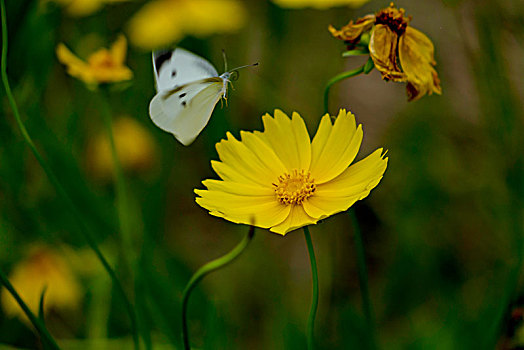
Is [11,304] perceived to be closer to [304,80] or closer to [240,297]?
[240,297]

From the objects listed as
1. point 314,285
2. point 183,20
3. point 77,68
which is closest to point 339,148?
point 314,285

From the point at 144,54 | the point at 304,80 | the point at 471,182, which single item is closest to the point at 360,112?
the point at 304,80

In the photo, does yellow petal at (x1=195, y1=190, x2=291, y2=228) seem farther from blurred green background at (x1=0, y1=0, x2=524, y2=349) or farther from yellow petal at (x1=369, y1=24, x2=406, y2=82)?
blurred green background at (x1=0, y1=0, x2=524, y2=349)

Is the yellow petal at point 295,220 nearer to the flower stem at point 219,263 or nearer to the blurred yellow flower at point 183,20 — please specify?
the flower stem at point 219,263

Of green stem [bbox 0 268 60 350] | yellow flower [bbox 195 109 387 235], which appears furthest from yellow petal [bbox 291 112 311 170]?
green stem [bbox 0 268 60 350]

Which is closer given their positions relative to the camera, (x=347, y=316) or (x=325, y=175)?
(x=325, y=175)

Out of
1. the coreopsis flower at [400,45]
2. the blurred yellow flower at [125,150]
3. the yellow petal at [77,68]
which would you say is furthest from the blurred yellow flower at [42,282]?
the coreopsis flower at [400,45]

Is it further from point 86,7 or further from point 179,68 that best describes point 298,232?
point 179,68
